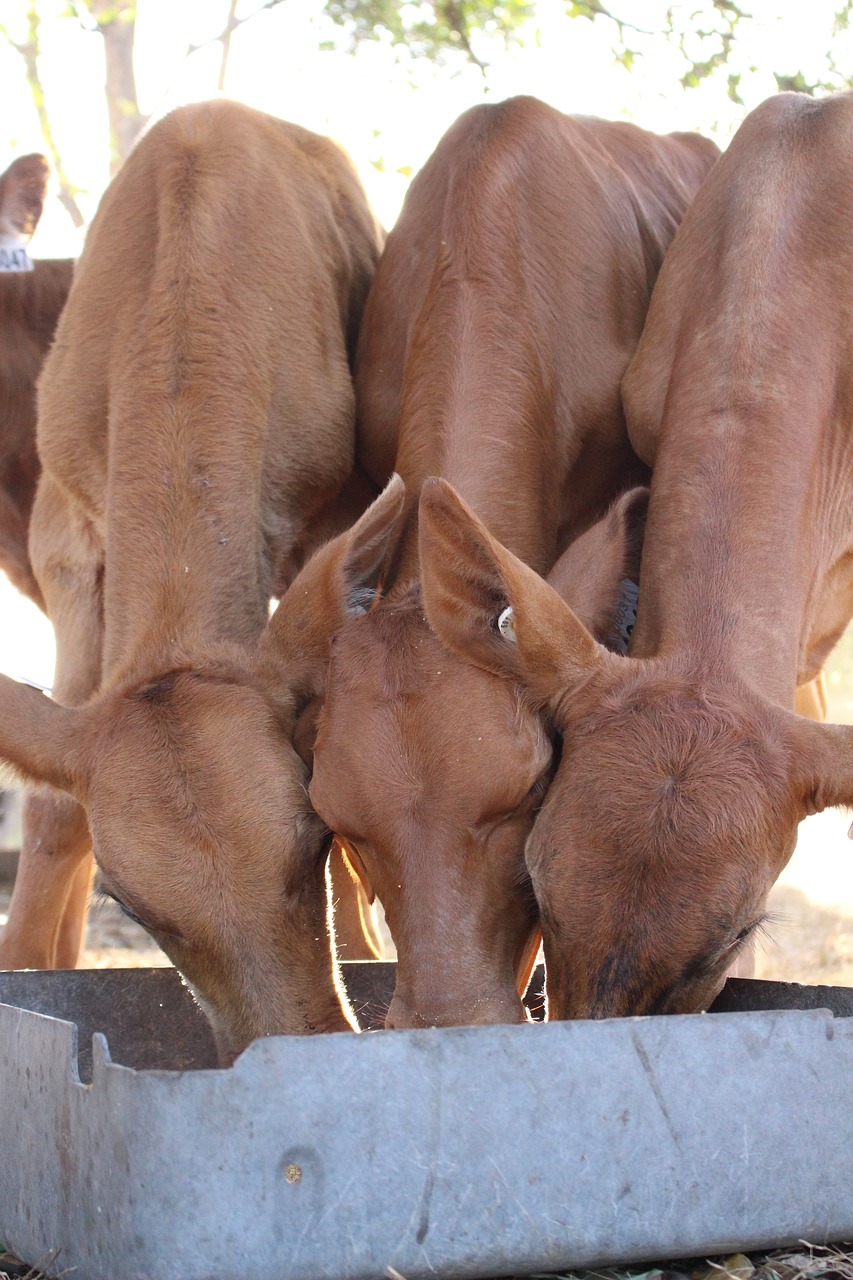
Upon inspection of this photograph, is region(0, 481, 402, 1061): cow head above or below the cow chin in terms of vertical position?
above

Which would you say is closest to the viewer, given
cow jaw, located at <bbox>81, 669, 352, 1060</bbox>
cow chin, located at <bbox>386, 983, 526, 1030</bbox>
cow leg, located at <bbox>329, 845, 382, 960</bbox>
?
cow chin, located at <bbox>386, 983, 526, 1030</bbox>

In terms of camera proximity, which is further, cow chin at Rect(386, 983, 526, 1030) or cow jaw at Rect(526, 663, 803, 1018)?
cow chin at Rect(386, 983, 526, 1030)

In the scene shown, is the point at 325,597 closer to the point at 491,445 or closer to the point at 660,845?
the point at 491,445

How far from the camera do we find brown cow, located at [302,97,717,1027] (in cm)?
360

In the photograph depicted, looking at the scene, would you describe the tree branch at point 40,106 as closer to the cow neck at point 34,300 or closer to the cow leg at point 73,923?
the cow neck at point 34,300

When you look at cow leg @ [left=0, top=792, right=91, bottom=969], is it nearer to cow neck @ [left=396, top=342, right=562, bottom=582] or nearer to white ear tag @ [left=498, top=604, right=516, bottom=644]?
cow neck @ [left=396, top=342, right=562, bottom=582]

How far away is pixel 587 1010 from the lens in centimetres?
334

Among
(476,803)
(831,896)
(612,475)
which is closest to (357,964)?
(476,803)

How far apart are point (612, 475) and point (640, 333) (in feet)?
1.57

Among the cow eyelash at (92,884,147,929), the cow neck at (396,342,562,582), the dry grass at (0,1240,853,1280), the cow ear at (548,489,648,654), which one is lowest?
the dry grass at (0,1240,853,1280)

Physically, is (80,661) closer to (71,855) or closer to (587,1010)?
(71,855)

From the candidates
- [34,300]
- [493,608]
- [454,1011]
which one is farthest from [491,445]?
[34,300]

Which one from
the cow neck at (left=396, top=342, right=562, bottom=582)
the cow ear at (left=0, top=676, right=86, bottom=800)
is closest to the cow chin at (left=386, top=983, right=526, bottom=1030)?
the cow ear at (left=0, top=676, right=86, bottom=800)

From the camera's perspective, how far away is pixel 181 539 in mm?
4551
